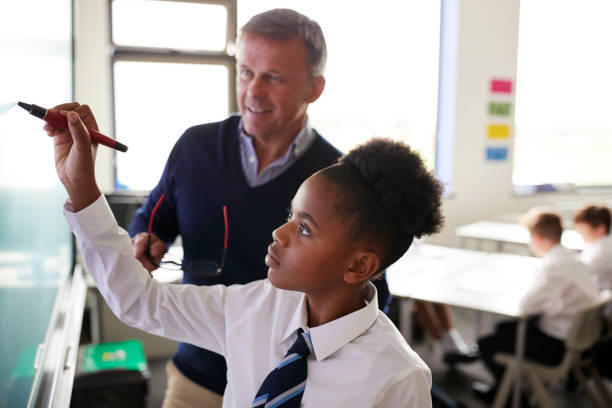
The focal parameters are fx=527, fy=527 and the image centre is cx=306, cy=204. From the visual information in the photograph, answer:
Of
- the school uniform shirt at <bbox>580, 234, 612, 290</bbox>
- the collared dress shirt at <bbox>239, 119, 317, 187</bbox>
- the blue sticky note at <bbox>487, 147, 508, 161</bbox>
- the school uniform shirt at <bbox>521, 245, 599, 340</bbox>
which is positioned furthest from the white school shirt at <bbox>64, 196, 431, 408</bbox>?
the blue sticky note at <bbox>487, 147, 508, 161</bbox>

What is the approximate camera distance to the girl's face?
2.85 ft

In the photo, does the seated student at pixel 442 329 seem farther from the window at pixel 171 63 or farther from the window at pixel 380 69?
the window at pixel 171 63

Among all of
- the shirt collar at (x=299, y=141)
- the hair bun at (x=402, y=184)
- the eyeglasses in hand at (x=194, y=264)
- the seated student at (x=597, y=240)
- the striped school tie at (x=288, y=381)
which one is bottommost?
the seated student at (x=597, y=240)

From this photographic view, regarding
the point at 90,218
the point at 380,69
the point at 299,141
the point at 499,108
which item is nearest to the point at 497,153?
the point at 499,108

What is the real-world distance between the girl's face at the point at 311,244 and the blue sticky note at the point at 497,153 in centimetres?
499

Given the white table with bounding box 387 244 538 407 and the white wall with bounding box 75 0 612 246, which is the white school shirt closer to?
the white table with bounding box 387 244 538 407

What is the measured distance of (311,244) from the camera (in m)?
0.87

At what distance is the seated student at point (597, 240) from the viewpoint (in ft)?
10.9

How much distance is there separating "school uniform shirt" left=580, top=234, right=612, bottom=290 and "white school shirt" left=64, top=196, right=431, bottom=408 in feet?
9.59

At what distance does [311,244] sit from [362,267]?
10cm

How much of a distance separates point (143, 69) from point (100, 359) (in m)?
2.12

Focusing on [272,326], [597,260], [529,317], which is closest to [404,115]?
[597,260]

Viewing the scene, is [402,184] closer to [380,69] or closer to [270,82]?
[270,82]

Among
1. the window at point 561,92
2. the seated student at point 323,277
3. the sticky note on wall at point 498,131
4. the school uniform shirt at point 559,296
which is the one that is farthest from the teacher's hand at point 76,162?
the window at point 561,92
